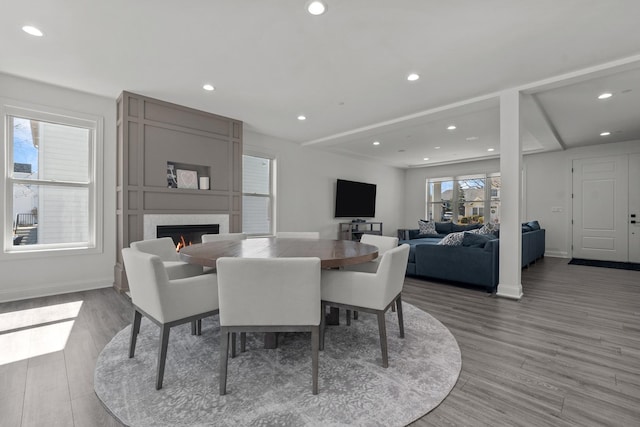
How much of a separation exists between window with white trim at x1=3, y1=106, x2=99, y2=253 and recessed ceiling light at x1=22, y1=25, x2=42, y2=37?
4.46ft

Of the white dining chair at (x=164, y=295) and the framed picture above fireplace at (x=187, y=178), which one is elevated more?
the framed picture above fireplace at (x=187, y=178)

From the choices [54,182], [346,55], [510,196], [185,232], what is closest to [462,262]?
[510,196]

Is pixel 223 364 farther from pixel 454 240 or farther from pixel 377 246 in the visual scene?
pixel 454 240

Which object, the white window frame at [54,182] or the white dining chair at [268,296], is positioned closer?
the white dining chair at [268,296]

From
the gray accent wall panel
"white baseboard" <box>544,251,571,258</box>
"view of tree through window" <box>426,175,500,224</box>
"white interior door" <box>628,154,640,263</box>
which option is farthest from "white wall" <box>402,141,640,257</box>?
the gray accent wall panel

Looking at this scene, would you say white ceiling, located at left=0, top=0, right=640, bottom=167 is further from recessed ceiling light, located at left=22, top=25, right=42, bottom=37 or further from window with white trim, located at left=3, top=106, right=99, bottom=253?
window with white trim, located at left=3, top=106, right=99, bottom=253

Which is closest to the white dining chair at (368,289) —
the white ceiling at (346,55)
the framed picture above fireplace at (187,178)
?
the white ceiling at (346,55)

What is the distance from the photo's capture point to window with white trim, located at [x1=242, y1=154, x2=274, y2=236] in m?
5.47

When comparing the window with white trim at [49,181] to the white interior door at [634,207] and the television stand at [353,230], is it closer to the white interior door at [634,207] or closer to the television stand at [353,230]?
the television stand at [353,230]

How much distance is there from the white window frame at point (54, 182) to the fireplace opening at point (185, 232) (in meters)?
0.76

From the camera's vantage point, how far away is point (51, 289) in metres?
3.50

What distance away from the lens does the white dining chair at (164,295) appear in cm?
166

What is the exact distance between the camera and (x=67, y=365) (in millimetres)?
1960

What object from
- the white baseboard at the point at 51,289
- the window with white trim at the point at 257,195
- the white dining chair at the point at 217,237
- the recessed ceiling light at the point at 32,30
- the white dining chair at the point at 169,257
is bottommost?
the white baseboard at the point at 51,289
